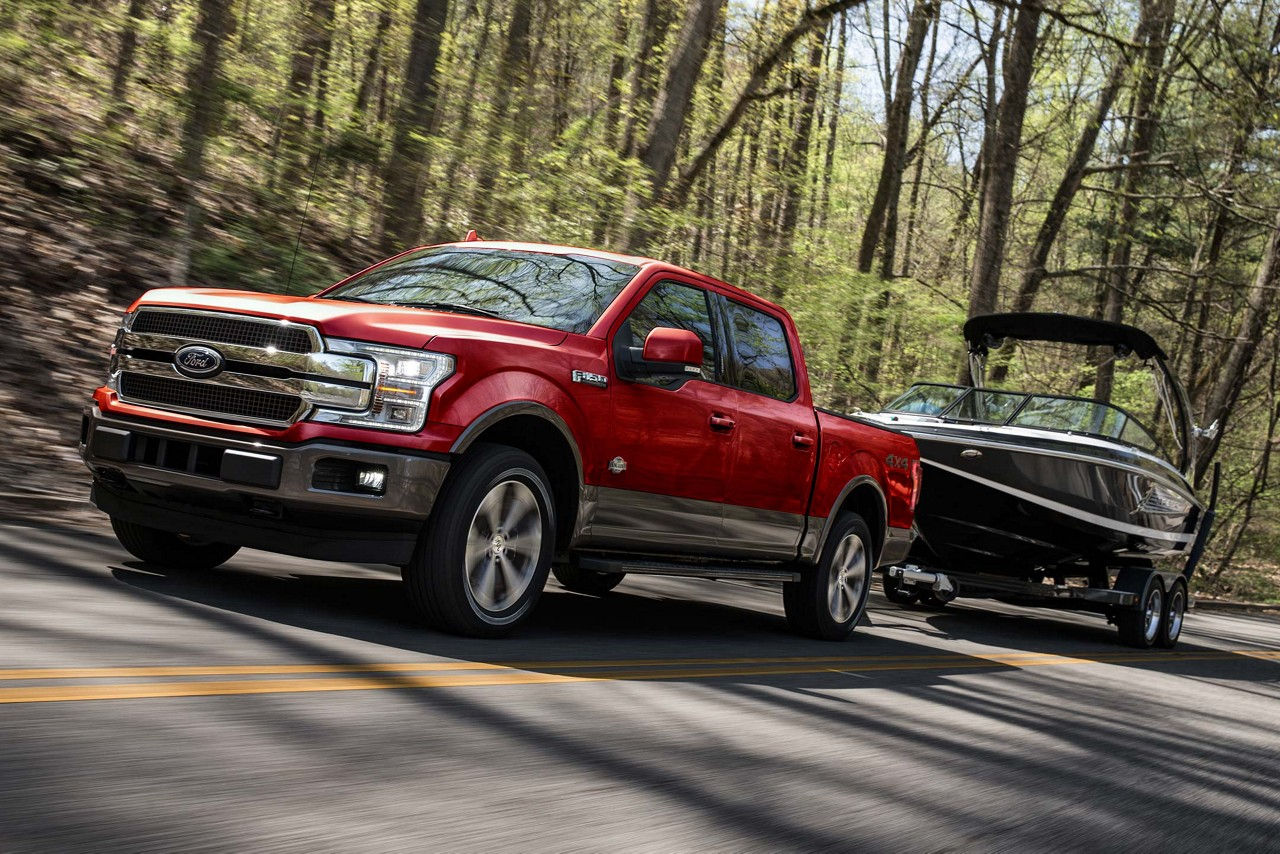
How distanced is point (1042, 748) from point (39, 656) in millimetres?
4388

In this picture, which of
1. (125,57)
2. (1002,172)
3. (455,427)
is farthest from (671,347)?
(1002,172)

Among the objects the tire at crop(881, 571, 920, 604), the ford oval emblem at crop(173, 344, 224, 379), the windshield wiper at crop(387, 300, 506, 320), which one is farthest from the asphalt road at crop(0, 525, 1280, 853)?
the tire at crop(881, 571, 920, 604)

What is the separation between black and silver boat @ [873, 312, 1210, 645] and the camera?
11867mm

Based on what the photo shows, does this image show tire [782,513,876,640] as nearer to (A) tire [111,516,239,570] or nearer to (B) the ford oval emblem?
(A) tire [111,516,239,570]

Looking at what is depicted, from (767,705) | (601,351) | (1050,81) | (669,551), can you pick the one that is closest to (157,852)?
(767,705)

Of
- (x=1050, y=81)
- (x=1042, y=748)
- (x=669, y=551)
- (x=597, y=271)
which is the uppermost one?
(x=1050, y=81)

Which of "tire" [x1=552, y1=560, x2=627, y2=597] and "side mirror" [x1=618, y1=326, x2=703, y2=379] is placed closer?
"side mirror" [x1=618, y1=326, x2=703, y2=379]

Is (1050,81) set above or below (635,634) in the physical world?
above

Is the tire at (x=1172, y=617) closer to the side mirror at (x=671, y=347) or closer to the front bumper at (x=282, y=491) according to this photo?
the side mirror at (x=671, y=347)

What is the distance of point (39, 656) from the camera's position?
4.63 meters

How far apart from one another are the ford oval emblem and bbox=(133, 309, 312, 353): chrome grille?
6 cm

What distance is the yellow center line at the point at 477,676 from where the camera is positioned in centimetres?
425

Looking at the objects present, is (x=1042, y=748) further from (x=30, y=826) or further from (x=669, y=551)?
(x=30, y=826)

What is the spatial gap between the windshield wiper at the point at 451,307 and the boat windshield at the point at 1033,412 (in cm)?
700
